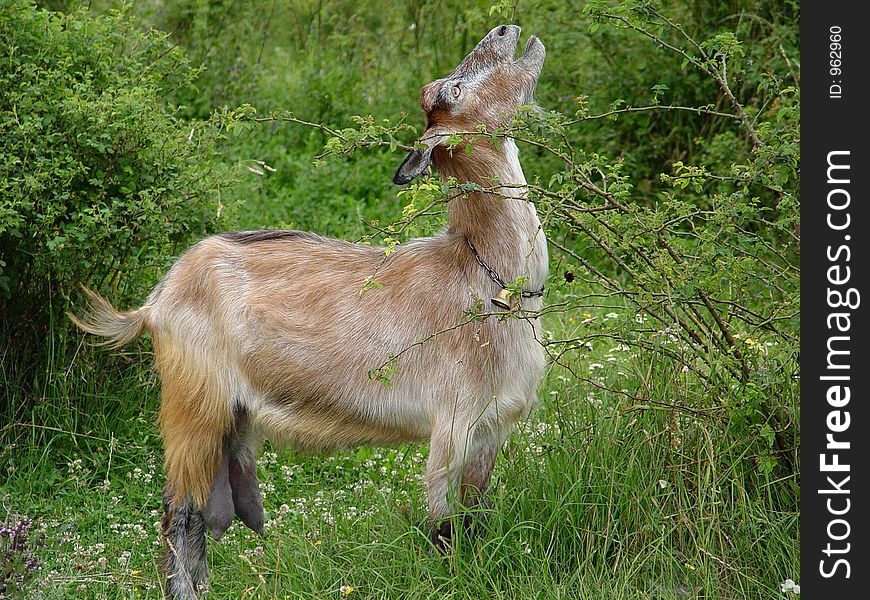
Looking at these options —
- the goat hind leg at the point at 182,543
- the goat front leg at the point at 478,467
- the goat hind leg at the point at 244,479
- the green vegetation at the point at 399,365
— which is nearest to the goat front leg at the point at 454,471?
the goat front leg at the point at 478,467

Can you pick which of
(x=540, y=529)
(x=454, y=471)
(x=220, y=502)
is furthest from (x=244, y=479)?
(x=540, y=529)

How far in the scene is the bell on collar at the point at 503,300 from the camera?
12.3ft

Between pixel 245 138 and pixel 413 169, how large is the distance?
5.04 metres

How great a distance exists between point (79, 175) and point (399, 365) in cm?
212

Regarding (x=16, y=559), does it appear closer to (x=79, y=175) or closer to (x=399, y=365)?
(x=399, y=365)

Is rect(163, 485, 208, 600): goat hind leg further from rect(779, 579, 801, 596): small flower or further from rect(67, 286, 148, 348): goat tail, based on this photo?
rect(779, 579, 801, 596): small flower

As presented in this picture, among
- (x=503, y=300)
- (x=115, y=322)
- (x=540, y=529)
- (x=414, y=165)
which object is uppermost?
(x=414, y=165)

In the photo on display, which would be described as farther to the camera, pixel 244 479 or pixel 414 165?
pixel 244 479

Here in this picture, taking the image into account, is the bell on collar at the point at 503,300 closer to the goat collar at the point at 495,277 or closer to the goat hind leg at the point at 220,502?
the goat collar at the point at 495,277

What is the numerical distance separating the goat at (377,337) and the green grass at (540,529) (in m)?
0.22

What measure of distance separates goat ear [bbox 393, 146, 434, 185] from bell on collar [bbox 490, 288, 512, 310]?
0.49 m

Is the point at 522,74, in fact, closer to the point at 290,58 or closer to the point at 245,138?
the point at 245,138

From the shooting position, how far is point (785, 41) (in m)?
7.73

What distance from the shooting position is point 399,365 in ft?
12.9
